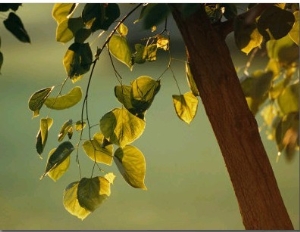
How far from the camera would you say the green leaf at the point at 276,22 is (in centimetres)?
89

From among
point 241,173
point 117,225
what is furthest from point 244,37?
point 117,225

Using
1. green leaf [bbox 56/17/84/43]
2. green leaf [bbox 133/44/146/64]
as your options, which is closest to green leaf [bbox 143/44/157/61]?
green leaf [bbox 133/44/146/64]

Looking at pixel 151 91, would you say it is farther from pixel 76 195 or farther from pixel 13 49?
pixel 13 49

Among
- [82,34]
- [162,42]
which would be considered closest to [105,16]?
[82,34]

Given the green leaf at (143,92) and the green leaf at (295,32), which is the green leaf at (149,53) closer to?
the green leaf at (143,92)

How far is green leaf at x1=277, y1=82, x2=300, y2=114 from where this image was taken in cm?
101

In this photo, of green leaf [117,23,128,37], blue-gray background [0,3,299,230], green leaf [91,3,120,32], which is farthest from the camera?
blue-gray background [0,3,299,230]

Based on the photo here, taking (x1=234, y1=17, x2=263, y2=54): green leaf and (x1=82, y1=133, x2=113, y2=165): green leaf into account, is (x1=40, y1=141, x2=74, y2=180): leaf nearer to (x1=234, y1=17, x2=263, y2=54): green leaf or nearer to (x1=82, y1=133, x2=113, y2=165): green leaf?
(x1=82, y1=133, x2=113, y2=165): green leaf

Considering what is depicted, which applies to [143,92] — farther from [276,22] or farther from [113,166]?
[113,166]

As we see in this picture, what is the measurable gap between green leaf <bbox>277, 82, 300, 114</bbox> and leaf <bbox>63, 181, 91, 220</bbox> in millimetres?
346

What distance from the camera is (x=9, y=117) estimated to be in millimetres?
1716

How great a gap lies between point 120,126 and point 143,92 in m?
0.06

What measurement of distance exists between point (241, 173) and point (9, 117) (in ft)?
3.04

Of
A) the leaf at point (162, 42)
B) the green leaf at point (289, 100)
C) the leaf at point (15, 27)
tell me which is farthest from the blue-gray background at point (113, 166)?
the leaf at point (15, 27)
